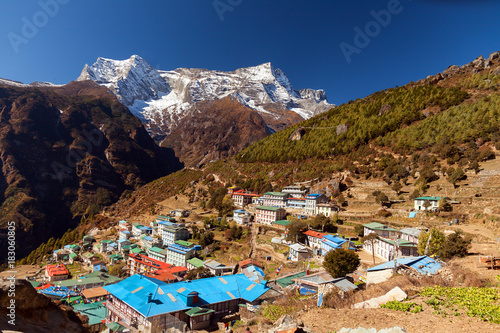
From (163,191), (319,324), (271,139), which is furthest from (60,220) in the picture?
(319,324)

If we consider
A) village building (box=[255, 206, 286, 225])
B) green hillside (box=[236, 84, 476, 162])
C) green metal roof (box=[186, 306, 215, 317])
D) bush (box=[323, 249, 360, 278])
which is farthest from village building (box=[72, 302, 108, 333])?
green hillside (box=[236, 84, 476, 162])

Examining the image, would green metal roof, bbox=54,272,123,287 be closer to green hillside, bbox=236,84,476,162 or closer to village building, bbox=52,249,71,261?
village building, bbox=52,249,71,261

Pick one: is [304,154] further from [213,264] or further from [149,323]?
[149,323]

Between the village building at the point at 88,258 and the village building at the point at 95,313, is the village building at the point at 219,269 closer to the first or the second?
the village building at the point at 95,313

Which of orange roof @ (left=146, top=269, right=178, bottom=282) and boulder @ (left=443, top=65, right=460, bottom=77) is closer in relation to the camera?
orange roof @ (left=146, top=269, right=178, bottom=282)

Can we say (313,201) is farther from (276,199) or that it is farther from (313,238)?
(313,238)
